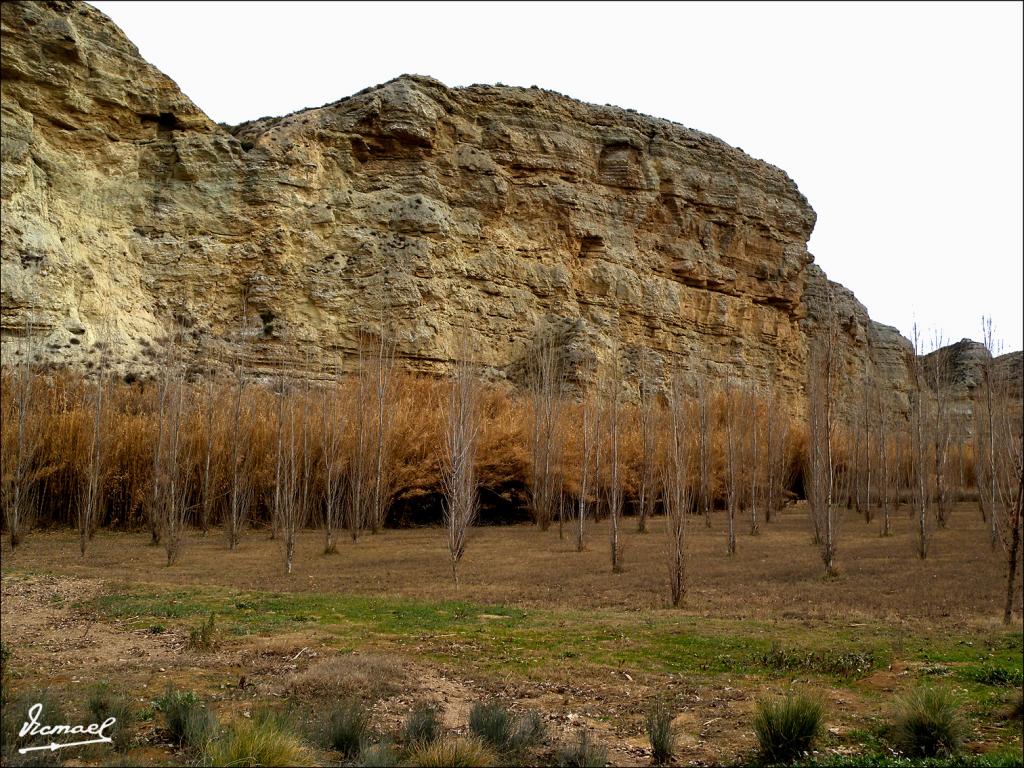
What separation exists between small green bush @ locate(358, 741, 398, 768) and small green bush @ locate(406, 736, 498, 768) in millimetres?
163

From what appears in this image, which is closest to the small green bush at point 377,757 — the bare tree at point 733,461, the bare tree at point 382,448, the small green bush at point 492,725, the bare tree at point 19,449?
the small green bush at point 492,725

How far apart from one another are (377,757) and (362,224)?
3469 cm

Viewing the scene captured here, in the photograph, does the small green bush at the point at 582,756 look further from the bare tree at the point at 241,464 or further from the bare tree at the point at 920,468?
the bare tree at the point at 241,464

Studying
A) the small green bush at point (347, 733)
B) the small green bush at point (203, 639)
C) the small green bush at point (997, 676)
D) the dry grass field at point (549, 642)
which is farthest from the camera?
the small green bush at point (203, 639)

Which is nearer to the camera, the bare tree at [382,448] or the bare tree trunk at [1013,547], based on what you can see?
the bare tree trunk at [1013,547]

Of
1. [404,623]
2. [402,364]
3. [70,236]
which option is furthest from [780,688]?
[70,236]

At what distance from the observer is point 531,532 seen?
94.6 feet

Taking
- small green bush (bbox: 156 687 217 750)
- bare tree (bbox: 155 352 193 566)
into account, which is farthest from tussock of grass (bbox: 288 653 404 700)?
bare tree (bbox: 155 352 193 566)

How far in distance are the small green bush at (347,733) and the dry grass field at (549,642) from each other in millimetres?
193

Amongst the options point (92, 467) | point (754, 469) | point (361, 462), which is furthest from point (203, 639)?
point (754, 469)

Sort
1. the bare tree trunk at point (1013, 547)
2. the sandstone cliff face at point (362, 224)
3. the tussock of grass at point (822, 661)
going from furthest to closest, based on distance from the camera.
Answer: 1. the sandstone cliff face at point (362, 224)
2. the bare tree trunk at point (1013, 547)
3. the tussock of grass at point (822, 661)

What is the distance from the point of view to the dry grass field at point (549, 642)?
293 inches

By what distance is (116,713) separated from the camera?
6508 millimetres

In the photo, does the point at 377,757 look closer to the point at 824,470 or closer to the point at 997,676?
the point at 997,676
